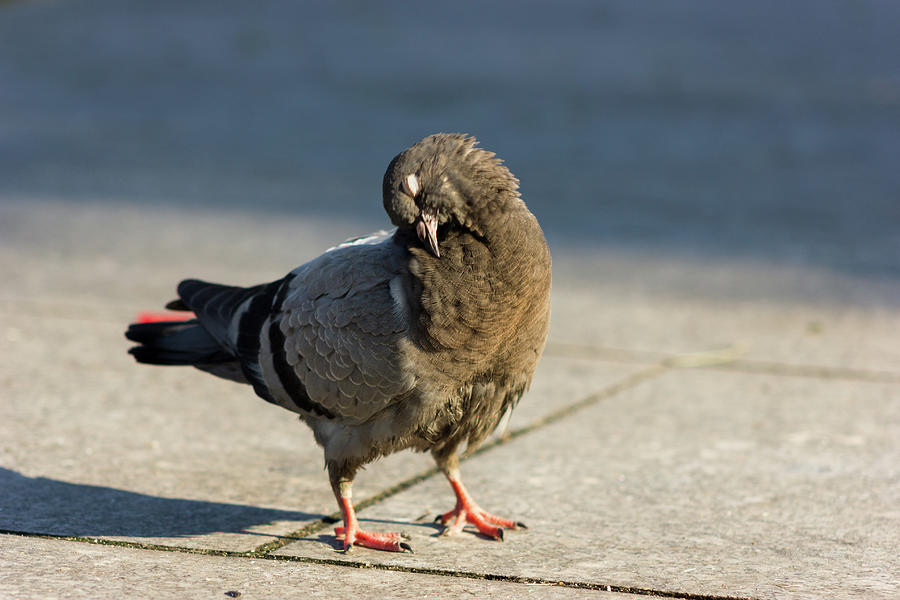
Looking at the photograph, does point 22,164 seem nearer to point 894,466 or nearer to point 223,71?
point 223,71

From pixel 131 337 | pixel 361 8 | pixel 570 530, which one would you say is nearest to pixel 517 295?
pixel 570 530

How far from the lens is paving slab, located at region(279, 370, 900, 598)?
3184mm

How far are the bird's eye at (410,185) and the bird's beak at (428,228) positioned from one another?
0.07 metres

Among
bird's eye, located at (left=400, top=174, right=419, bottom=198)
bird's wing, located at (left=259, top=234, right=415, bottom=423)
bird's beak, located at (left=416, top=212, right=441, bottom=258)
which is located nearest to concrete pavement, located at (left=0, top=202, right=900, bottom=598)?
bird's wing, located at (left=259, top=234, right=415, bottom=423)

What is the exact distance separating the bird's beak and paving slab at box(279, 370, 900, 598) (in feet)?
3.04

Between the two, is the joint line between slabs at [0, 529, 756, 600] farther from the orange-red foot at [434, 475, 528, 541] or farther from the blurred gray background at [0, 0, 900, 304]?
the blurred gray background at [0, 0, 900, 304]

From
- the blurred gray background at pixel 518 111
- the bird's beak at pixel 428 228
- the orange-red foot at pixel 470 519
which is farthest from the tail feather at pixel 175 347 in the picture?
the blurred gray background at pixel 518 111

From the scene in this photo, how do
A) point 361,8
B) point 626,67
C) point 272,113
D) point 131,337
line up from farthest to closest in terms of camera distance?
point 361,8 < point 626,67 < point 272,113 < point 131,337

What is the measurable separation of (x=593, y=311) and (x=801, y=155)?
456cm

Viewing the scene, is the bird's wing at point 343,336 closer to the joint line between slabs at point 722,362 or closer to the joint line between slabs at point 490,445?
the joint line between slabs at point 490,445

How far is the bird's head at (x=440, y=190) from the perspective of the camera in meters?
3.10

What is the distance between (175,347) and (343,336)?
0.86m

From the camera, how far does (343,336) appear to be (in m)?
3.35

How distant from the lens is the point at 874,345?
569 centimetres
